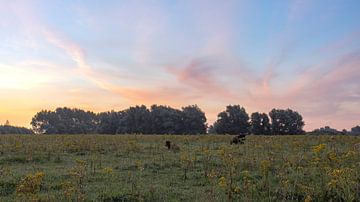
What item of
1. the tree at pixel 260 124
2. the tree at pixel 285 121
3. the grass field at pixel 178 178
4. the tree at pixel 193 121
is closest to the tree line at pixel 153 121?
the tree at pixel 193 121

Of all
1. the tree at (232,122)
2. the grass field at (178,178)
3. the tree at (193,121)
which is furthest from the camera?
the tree at (193,121)

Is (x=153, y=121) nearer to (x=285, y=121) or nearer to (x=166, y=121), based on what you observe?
(x=166, y=121)

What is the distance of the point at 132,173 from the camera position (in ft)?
55.2

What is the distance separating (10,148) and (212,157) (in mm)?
12521

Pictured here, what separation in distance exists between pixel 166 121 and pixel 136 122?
7.09m

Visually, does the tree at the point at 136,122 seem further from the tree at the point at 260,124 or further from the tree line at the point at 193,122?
the tree at the point at 260,124

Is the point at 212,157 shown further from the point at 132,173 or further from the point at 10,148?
the point at 10,148

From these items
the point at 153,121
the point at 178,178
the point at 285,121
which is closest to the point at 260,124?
the point at 285,121

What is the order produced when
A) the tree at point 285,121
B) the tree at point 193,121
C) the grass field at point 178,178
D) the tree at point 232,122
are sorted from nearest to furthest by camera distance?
the grass field at point 178,178
the tree at point 285,121
the tree at point 232,122
the tree at point 193,121

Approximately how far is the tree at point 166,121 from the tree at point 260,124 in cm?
1476

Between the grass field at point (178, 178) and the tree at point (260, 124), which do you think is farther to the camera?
the tree at point (260, 124)

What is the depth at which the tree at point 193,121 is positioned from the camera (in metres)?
91.7

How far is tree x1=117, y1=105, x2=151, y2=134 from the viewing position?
90375 mm

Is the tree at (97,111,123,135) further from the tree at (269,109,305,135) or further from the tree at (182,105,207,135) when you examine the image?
the tree at (269,109,305,135)
